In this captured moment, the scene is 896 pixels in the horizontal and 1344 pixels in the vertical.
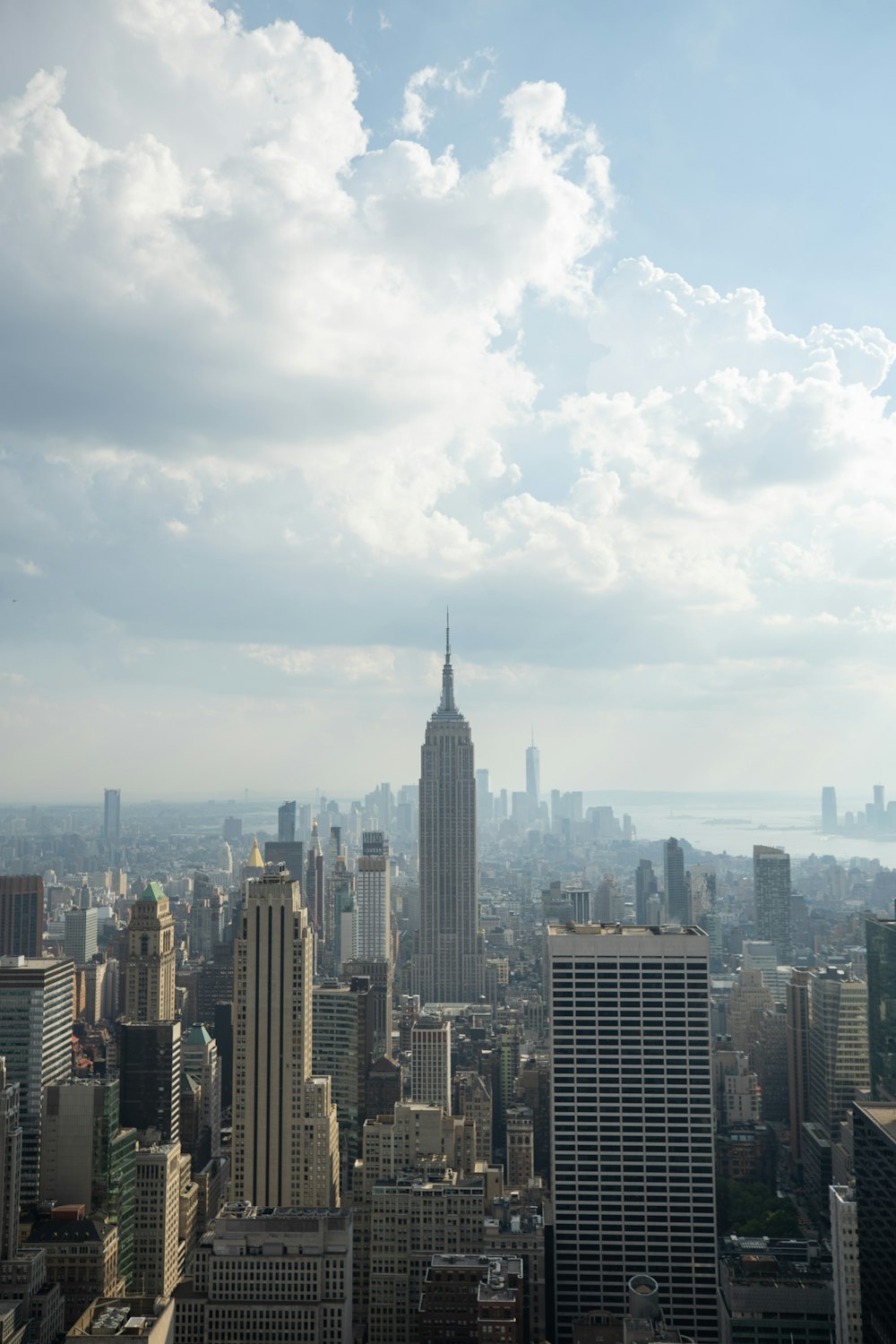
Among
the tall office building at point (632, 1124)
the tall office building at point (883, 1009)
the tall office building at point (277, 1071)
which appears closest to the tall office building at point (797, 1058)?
the tall office building at point (883, 1009)

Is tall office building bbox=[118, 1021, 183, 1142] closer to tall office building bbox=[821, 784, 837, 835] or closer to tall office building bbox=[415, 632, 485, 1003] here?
tall office building bbox=[821, 784, 837, 835]

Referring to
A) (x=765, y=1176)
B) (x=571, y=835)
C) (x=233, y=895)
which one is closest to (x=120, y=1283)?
(x=765, y=1176)

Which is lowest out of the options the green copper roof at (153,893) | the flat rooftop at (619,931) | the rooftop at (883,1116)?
the rooftop at (883,1116)

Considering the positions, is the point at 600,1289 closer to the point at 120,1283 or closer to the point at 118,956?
the point at 120,1283

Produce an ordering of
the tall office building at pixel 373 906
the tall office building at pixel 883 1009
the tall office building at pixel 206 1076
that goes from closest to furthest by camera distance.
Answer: the tall office building at pixel 883 1009 → the tall office building at pixel 206 1076 → the tall office building at pixel 373 906

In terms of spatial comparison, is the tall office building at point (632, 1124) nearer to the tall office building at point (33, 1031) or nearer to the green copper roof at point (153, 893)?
the tall office building at point (33, 1031)

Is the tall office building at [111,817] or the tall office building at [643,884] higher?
the tall office building at [111,817]

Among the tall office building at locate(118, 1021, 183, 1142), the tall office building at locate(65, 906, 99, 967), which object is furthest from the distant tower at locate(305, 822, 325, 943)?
the tall office building at locate(118, 1021, 183, 1142)

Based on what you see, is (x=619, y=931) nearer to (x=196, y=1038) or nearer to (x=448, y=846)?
(x=196, y=1038)

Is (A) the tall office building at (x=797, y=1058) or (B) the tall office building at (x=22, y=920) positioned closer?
(A) the tall office building at (x=797, y=1058)
